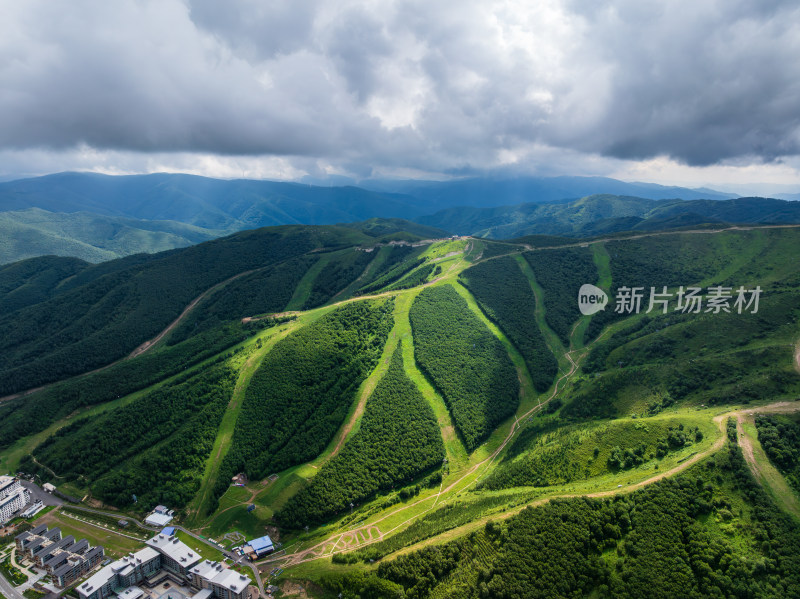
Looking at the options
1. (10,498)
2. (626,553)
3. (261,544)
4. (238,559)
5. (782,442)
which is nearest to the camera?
(626,553)

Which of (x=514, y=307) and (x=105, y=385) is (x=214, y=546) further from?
(x=514, y=307)

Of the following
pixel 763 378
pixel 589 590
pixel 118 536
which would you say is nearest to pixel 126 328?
pixel 118 536

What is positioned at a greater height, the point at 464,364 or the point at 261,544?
the point at 464,364

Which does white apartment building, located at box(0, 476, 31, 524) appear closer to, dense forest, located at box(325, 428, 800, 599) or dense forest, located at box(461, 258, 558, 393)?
dense forest, located at box(325, 428, 800, 599)

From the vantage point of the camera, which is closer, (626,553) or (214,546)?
(626,553)

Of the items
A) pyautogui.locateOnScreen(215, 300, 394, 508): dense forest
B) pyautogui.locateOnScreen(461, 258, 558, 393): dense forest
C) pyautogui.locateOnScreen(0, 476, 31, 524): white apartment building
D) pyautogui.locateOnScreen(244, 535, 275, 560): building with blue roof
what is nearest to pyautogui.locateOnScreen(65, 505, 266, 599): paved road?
pyautogui.locateOnScreen(244, 535, 275, 560): building with blue roof

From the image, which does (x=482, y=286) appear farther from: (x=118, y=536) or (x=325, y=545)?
(x=118, y=536)

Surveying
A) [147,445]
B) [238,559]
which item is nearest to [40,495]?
[147,445]

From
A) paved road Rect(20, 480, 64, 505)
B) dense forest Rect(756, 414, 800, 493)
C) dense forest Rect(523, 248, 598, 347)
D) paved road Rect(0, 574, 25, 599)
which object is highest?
dense forest Rect(523, 248, 598, 347)
